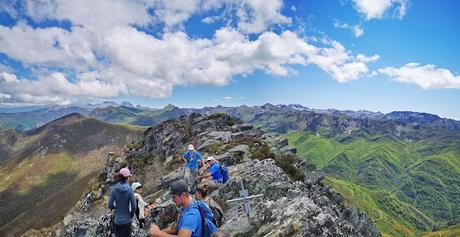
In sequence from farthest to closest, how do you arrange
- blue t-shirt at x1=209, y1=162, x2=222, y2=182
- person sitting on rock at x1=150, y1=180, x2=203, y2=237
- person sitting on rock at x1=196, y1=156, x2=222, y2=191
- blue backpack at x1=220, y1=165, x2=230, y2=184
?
blue backpack at x1=220, y1=165, x2=230, y2=184 → blue t-shirt at x1=209, y1=162, x2=222, y2=182 → person sitting on rock at x1=196, y1=156, x2=222, y2=191 → person sitting on rock at x1=150, y1=180, x2=203, y2=237

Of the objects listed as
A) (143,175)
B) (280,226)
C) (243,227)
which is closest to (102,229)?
(243,227)

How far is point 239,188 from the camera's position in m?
22.9

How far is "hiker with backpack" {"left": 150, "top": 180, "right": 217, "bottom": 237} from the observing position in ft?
26.3

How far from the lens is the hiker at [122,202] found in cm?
1340

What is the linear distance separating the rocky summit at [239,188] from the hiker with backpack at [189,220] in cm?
241

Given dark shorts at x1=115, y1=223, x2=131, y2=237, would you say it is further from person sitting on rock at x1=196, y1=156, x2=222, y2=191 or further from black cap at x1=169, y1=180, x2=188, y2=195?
person sitting on rock at x1=196, y1=156, x2=222, y2=191

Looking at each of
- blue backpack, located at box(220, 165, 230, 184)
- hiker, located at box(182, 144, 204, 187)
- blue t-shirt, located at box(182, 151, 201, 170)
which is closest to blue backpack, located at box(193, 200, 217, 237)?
blue backpack, located at box(220, 165, 230, 184)

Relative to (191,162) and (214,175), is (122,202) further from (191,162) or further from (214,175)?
(191,162)

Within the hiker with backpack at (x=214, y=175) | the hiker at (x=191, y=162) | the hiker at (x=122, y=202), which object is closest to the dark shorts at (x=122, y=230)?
the hiker at (x=122, y=202)

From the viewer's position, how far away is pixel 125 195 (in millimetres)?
13430

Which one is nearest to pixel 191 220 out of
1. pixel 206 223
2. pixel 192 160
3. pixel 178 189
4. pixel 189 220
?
pixel 189 220

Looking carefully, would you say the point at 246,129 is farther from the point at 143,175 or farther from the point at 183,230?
the point at 183,230

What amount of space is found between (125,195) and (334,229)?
7778 mm

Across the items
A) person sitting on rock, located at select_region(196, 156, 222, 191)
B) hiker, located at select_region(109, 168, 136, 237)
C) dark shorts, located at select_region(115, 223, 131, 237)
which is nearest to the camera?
hiker, located at select_region(109, 168, 136, 237)
